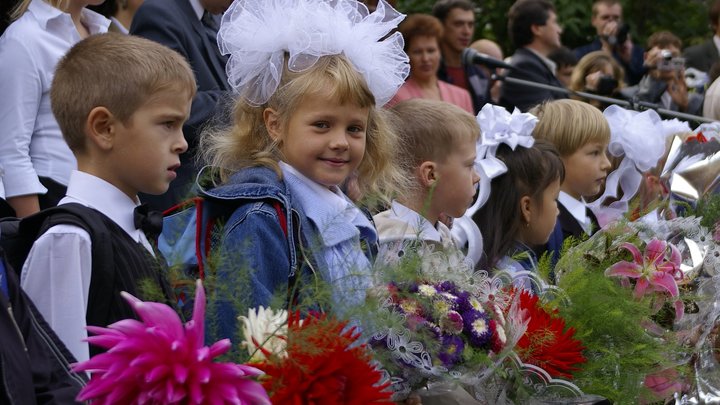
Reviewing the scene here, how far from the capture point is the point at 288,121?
3.80 m

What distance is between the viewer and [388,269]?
2.87 metres

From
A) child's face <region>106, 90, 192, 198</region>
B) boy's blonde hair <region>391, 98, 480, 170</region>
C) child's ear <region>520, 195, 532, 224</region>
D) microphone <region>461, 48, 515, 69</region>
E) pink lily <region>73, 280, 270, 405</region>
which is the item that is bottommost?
microphone <region>461, 48, 515, 69</region>

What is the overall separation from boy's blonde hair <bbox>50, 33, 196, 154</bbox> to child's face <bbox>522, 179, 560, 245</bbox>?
2.14m

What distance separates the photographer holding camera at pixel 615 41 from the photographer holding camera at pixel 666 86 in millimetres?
837

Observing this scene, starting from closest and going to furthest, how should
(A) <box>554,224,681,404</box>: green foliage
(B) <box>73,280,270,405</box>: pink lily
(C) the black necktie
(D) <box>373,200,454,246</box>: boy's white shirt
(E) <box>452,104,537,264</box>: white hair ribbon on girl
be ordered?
(B) <box>73,280,270,405</box>: pink lily < (A) <box>554,224,681,404</box>: green foliage < (D) <box>373,200,454,246</box>: boy's white shirt < (E) <box>452,104,537,264</box>: white hair ribbon on girl < (C) the black necktie

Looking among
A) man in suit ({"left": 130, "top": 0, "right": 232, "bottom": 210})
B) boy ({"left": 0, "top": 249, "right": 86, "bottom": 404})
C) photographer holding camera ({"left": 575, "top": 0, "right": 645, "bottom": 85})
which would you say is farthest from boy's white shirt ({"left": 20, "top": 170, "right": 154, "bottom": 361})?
photographer holding camera ({"left": 575, "top": 0, "right": 645, "bottom": 85})

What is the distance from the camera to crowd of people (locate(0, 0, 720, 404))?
304cm

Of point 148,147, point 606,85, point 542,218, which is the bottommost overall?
point 606,85

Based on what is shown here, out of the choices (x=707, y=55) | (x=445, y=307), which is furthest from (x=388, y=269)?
(x=707, y=55)

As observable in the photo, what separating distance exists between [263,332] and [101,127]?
46.5 inches

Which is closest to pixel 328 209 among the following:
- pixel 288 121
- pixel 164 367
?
pixel 288 121

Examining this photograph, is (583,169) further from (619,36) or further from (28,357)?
(619,36)

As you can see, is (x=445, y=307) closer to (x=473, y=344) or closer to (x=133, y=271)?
(x=473, y=344)

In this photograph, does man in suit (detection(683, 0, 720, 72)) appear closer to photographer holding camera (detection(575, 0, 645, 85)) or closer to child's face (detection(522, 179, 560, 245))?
photographer holding camera (detection(575, 0, 645, 85))
